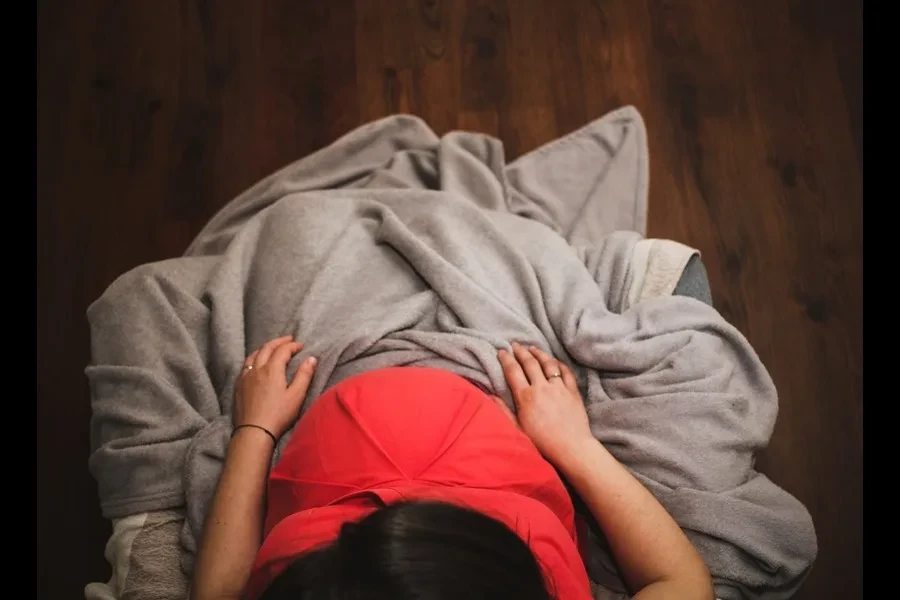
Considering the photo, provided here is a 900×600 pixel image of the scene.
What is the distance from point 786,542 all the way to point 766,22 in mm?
916

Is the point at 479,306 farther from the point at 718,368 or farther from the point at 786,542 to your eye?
the point at 786,542

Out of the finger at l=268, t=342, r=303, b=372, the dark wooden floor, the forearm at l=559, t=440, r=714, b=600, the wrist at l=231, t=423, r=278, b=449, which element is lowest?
the forearm at l=559, t=440, r=714, b=600

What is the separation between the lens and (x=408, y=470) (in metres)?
→ 0.64

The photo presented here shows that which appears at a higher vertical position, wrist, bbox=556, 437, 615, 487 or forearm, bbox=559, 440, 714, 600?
wrist, bbox=556, 437, 615, 487

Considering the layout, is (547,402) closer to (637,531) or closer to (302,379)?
(637,531)

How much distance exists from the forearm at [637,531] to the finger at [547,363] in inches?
4.0

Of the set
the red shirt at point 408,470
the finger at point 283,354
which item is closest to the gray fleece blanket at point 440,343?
the finger at point 283,354

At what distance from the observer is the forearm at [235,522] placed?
2.43ft

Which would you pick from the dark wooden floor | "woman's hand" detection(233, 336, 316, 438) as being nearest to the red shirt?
"woman's hand" detection(233, 336, 316, 438)

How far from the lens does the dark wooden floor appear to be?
117cm

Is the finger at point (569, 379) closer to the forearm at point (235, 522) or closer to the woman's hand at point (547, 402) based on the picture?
the woman's hand at point (547, 402)

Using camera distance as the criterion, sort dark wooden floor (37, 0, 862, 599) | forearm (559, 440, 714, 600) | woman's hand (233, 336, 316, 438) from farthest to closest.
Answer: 1. dark wooden floor (37, 0, 862, 599)
2. woman's hand (233, 336, 316, 438)
3. forearm (559, 440, 714, 600)

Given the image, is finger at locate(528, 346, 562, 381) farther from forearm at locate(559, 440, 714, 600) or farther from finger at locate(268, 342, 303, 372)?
finger at locate(268, 342, 303, 372)
